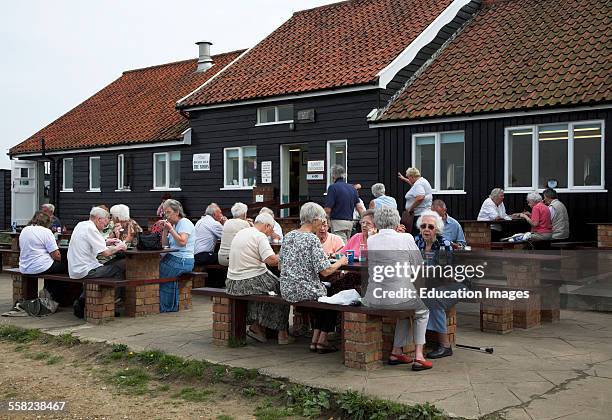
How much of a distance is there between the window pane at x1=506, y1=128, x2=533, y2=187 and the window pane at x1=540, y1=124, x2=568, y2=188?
9.3 inches

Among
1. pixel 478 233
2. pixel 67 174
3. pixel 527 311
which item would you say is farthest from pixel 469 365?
pixel 67 174

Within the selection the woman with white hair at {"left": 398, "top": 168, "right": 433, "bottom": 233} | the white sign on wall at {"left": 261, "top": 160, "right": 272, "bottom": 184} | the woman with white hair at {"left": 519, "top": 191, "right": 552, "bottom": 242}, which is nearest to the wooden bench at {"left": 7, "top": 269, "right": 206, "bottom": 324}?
the woman with white hair at {"left": 398, "top": 168, "right": 433, "bottom": 233}

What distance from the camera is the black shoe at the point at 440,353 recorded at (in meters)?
6.93

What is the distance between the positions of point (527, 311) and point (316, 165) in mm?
9271

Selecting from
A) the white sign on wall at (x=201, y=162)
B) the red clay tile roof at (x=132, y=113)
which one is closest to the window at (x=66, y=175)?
the red clay tile roof at (x=132, y=113)

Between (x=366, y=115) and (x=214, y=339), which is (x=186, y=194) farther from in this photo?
(x=214, y=339)

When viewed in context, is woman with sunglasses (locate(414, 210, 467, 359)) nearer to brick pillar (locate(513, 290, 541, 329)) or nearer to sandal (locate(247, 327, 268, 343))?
brick pillar (locate(513, 290, 541, 329))

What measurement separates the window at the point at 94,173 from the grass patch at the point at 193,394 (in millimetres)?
18716

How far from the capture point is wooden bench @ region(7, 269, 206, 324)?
30.3 ft

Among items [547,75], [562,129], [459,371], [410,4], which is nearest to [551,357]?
[459,371]

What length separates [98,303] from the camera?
9227mm

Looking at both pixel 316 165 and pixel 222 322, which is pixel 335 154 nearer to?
pixel 316 165

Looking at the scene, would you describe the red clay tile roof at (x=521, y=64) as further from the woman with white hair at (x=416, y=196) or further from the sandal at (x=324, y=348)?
the sandal at (x=324, y=348)

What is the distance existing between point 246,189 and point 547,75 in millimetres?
8408
